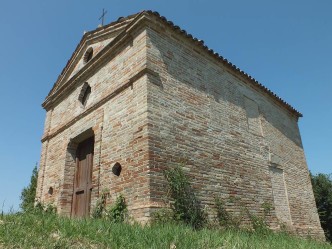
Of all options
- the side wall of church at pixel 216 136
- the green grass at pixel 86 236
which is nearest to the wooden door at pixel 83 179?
the side wall of church at pixel 216 136

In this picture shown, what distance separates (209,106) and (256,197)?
2.90m

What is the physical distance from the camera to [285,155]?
11281mm

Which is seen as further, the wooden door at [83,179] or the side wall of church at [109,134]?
the wooden door at [83,179]

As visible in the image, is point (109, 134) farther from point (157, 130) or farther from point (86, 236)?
point (86, 236)

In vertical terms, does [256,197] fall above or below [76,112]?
below

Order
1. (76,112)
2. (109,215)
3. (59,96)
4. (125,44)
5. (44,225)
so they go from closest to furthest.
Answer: (44,225), (109,215), (125,44), (76,112), (59,96)

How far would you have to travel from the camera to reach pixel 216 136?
8.00 meters

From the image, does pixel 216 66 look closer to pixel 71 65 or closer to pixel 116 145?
pixel 116 145

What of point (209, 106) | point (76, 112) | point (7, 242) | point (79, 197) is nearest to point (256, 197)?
point (209, 106)

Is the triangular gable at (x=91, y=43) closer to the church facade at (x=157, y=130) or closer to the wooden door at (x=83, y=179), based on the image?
the church facade at (x=157, y=130)

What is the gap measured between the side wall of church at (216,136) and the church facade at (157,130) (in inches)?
1.2

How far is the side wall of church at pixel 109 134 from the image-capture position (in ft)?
21.1

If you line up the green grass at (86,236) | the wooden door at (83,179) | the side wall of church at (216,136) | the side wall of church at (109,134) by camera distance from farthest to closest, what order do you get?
the wooden door at (83,179), the side wall of church at (216,136), the side wall of church at (109,134), the green grass at (86,236)

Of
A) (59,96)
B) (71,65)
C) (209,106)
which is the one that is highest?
(71,65)
